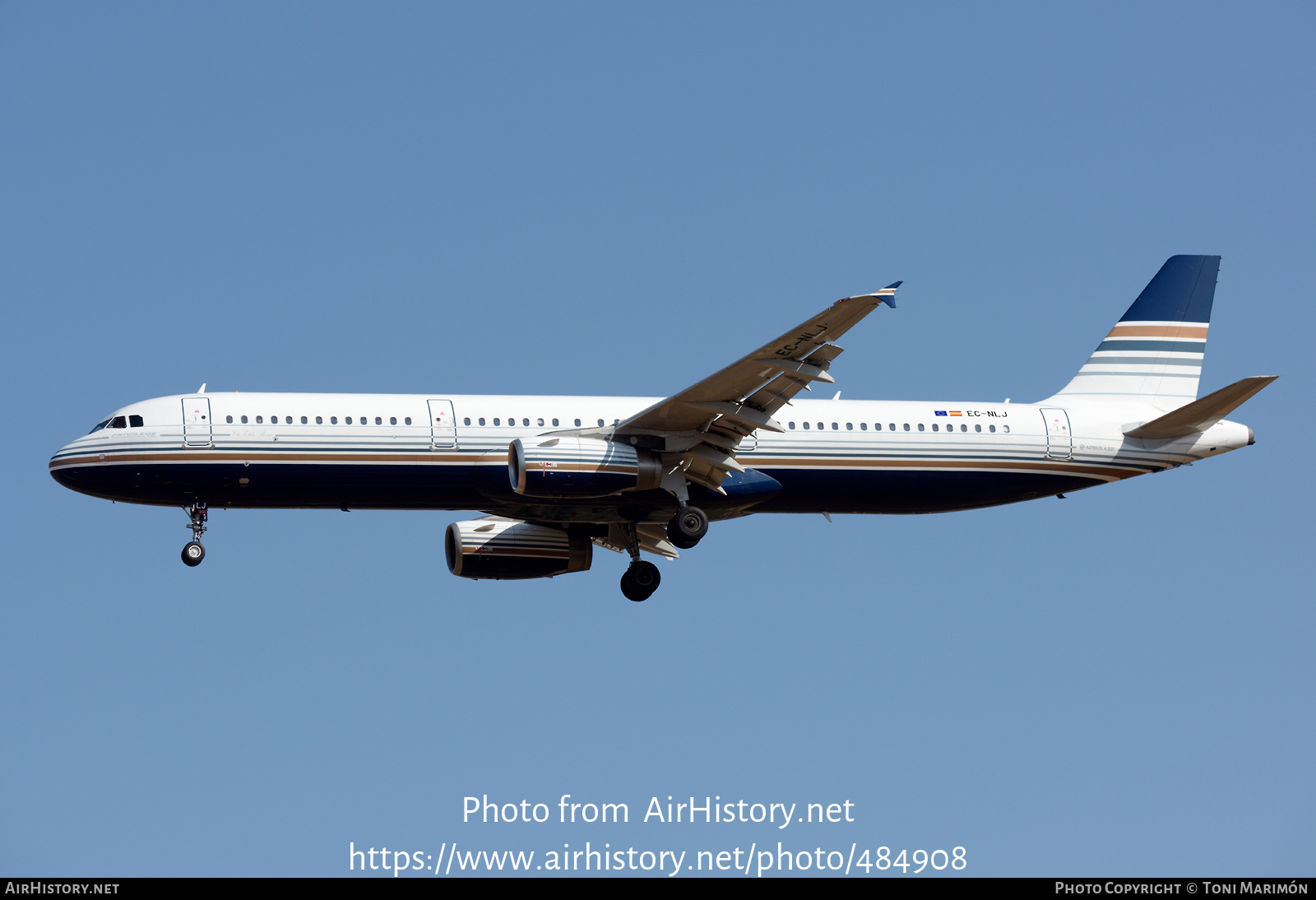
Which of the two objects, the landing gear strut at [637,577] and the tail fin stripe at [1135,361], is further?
the tail fin stripe at [1135,361]

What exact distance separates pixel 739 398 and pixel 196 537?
13.0m

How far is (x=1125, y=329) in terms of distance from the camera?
149 feet

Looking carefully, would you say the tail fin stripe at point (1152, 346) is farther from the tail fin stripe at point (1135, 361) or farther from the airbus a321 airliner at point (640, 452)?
the airbus a321 airliner at point (640, 452)

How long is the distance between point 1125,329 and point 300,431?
21.9 metres

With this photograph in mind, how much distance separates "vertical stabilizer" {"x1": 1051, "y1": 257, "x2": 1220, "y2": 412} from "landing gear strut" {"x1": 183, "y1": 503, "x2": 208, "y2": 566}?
2159 centimetres

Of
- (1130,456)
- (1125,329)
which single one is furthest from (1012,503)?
(1125,329)

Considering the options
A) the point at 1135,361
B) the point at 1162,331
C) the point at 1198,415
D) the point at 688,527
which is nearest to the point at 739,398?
the point at 688,527

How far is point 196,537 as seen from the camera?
39531mm

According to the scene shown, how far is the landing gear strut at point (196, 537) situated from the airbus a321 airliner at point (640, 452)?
0.05 meters

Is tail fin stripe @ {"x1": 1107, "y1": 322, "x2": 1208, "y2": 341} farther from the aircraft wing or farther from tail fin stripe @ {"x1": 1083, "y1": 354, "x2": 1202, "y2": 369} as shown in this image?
the aircraft wing

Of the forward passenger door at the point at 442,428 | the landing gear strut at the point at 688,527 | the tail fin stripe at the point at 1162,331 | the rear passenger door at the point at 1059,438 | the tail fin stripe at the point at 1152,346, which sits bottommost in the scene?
the landing gear strut at the point at 688,527

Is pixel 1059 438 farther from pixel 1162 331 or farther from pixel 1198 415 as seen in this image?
pixel 1162 331

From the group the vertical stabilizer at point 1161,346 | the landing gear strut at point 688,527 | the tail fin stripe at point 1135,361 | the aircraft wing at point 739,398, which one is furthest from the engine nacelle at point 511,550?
the tail fin stripe at point 1135,361

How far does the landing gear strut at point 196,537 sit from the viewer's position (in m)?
39.3
